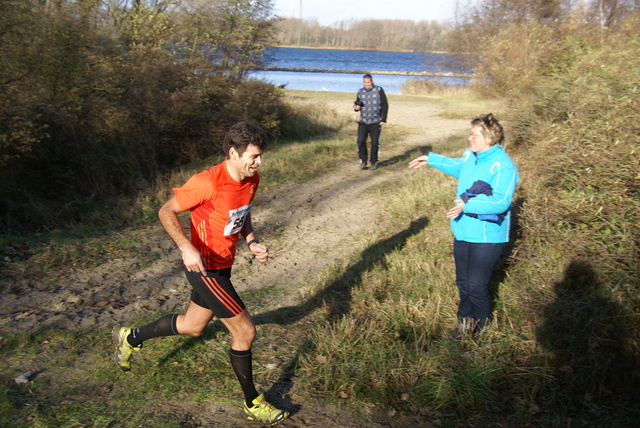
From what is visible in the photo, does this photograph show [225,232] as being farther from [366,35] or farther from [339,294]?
[366,35]

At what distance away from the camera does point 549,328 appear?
→ 4770 millimetres

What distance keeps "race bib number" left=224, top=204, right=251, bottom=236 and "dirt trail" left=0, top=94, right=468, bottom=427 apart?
4.39 ft

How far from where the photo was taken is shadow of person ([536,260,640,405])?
170 inches

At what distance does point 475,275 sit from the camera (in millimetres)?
4594

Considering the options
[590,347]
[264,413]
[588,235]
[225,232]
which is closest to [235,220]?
[225,232]

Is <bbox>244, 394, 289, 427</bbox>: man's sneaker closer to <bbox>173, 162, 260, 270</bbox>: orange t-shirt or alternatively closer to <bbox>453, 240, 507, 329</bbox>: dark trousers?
<bbox>173, 162, 260, 270</bbox>: orange t-shirt

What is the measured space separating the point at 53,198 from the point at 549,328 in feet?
27.9

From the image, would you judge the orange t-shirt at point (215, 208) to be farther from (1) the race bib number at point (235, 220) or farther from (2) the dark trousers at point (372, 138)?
(2) the dark trousers at point (372, 138)

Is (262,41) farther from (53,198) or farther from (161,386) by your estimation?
(161,386)

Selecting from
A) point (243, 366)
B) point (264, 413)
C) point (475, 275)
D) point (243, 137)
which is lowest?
point (264, 413)

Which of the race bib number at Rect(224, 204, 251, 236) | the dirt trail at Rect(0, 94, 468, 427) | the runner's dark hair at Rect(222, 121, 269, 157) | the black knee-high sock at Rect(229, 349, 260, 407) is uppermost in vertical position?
the runner's dark hair at Rect(222, 121, 269, 157)

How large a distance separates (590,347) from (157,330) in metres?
3.55

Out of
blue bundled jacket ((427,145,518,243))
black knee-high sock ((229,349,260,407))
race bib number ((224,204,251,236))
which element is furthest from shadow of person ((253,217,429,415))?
blue bundled jacket ((427,145,518,243))

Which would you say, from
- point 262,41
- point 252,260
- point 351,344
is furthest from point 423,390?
point 262,41
